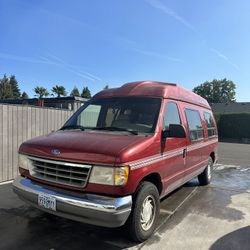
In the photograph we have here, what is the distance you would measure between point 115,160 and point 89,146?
17.4 inches

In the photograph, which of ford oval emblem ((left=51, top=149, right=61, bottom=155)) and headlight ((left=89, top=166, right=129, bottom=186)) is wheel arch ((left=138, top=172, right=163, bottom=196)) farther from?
ford oval emblem ((left=51, top=149, right=61, bottom=155))

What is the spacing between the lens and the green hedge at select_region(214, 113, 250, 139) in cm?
3000

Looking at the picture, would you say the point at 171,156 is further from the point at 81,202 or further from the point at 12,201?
the point at 12,201

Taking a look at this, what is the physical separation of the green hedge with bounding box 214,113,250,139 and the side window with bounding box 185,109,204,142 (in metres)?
25.7

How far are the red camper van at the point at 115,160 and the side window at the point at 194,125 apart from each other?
0.49 ft

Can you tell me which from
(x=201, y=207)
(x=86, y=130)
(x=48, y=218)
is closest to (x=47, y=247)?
(x=48, y=218)

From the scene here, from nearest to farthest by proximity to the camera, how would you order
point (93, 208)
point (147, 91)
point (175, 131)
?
point (93, 208) → point (175, 131) → point (147, 91)

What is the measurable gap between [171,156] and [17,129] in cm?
462

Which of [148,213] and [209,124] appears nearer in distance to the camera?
[148,213]

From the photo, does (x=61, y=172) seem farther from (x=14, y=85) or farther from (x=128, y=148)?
(x=14, y=85)

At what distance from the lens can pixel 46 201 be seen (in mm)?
3752

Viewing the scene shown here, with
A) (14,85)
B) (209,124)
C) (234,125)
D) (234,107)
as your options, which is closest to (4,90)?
(14,85)

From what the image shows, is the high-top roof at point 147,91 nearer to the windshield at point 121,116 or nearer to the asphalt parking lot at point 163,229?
the windshield at point 121,116

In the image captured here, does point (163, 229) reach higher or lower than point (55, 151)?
lower
